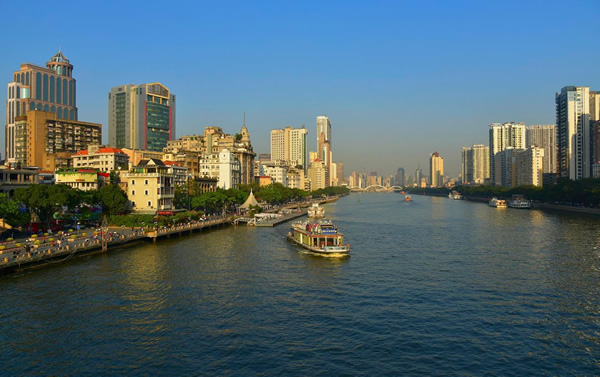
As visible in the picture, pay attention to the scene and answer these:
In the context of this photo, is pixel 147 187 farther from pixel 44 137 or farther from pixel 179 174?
pixel 44 137

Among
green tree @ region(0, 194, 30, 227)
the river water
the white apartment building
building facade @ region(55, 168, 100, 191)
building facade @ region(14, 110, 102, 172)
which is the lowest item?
the river water

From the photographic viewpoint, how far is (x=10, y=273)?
47250 millimetres

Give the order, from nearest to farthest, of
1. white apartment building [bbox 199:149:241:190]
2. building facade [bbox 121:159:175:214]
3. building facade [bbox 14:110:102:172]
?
1. building facade [bbox 121:159:175:214]
2. building facade [bbox 14:110:102:172]
3. white apartment building [bbox 199:149:241:190]

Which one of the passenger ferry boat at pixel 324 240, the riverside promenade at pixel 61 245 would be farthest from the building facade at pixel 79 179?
the passenger ferry boat at pixel 324 240

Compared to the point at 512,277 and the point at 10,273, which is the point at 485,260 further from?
the point at 10,273

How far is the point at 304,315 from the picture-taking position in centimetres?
3500

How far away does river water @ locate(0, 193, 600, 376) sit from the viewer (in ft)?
88.3

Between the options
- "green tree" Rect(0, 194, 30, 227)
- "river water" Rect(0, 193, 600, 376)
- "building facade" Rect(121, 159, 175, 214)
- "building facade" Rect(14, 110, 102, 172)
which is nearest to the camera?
"river water" Rect(0, 193, 600, 376)

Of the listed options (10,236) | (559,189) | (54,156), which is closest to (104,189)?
(10,236)

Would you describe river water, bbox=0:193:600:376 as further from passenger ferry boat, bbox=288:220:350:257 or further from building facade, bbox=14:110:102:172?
building facade, bbox=14:110:102:172

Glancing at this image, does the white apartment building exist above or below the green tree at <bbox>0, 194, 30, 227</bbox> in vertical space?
above

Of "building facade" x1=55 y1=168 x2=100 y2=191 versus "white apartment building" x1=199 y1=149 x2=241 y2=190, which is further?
"white apartment building" x1=199 y1=149 x2=241 y2=190

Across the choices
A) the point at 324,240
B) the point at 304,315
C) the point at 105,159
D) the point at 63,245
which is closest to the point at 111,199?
the point at 63,245

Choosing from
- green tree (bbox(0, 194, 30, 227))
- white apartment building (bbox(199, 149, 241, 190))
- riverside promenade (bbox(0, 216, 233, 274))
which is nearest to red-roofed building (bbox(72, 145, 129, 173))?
white apartment building (bbox(199, 149, 241, 190))
